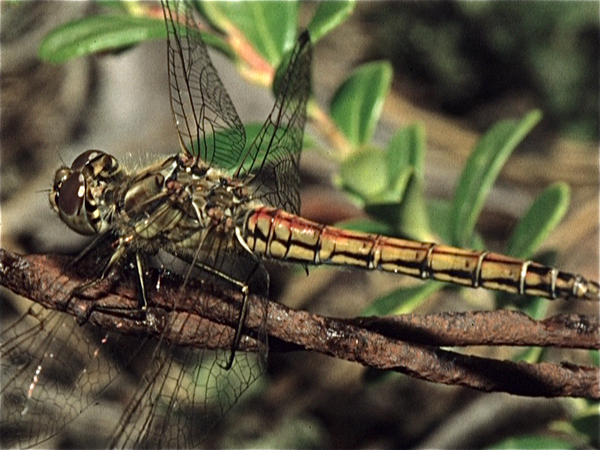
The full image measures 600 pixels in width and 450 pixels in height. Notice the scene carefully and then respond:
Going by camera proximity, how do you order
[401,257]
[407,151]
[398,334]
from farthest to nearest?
1. [407,151]
2. [401,257]
3. [398,334]

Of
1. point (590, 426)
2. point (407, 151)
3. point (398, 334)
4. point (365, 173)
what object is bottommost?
point (398, 334)

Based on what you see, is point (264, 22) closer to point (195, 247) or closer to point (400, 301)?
point (195, 247)

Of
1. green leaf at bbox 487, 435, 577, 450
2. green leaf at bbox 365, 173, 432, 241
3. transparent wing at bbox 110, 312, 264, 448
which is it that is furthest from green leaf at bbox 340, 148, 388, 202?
green leaf at bbox 487, 435, 577, 450

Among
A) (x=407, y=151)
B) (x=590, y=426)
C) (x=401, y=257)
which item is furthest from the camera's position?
(x=407, y=151)

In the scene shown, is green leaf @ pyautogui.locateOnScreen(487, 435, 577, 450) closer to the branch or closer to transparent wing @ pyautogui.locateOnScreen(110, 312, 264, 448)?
transparent wing @ pyautogui.locateOnScreen(110, 312, 264, 448)

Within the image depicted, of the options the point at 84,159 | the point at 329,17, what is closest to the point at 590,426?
the point at 329,17

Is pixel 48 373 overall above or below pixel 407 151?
below

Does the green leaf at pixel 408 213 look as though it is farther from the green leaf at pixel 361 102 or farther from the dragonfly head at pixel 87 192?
the dragonfly head at pixel 87 192

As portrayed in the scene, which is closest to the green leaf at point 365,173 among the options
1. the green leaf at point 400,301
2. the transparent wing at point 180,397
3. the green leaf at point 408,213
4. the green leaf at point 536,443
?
the green leaf at point 408,213
